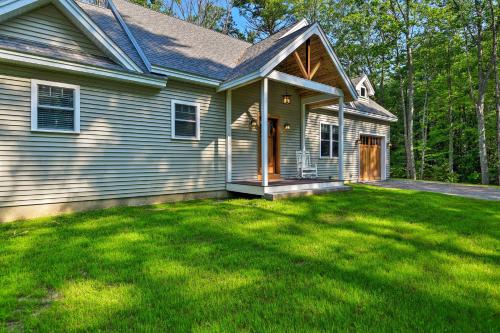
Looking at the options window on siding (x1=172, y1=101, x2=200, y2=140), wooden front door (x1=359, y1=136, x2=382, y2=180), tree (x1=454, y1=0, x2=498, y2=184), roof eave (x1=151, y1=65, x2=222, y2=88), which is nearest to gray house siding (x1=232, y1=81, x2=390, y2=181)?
wooden front door (x1=359, y1=136, x2=382, y2=180)

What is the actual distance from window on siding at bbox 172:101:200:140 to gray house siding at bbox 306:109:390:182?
16.2ft

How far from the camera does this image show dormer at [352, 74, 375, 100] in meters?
14.7

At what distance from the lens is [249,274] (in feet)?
10.6

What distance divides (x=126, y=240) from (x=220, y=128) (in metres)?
5.17

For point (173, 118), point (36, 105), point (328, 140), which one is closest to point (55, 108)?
Result: point (36, 105)

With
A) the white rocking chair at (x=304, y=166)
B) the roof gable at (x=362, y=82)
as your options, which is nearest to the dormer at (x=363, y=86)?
the roof gable at (x=362, y=82)

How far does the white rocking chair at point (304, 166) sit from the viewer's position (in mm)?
10523

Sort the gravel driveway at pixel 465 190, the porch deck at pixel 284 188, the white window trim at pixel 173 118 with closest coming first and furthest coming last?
1. the porch deck at pixel 284 188
2. the white window trim at pixel 173 118
3. the gravel driveway at pixel 465 190

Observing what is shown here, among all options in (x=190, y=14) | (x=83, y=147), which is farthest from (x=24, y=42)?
(x=190, y=14)

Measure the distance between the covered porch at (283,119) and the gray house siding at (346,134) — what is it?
70 mm

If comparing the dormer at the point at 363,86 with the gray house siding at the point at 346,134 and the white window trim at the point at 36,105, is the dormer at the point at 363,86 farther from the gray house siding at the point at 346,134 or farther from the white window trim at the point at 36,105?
the white window trim at the point at 36,105

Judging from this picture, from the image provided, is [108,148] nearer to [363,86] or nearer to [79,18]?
[79,18]

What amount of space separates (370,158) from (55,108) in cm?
1351

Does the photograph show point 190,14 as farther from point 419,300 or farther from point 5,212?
point 419,300
